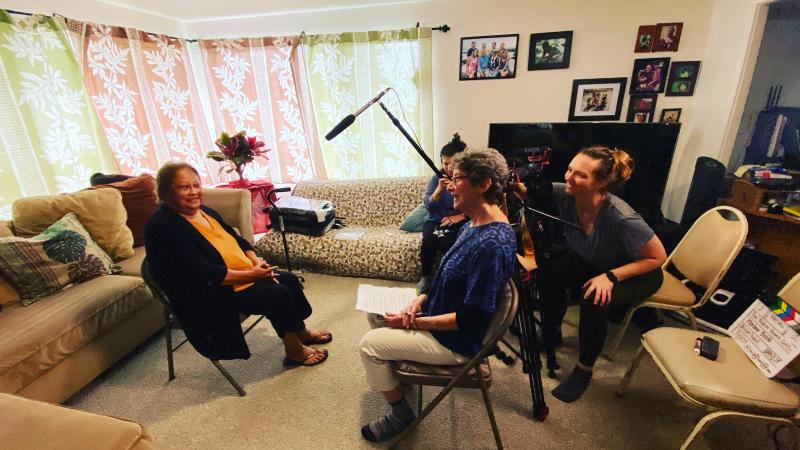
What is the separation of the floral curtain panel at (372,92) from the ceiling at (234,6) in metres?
0.25

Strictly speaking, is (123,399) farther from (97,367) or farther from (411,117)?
(411,117)

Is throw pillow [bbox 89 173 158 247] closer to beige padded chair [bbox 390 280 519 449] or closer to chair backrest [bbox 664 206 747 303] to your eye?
beige padded chair [bbox 390 280 519 449]

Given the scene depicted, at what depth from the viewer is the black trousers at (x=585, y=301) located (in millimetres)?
1487

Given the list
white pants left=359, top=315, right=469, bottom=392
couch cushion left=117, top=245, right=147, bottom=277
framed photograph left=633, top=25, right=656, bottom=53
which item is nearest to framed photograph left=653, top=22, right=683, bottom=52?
framed photograph left=633, top=25, right=656, bottom=53

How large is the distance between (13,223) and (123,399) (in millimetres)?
1270

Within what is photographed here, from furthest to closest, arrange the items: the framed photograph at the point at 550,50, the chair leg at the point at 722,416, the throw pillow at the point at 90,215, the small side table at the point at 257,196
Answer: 1. the small side table at the point at 257,196
2. the framed photograph at the point at 550,50
3. the throw pillow at the point at 90,215
4. the chair leg at the point at 722,416

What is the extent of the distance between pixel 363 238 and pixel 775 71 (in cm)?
391

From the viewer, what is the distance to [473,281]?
104 centimetres

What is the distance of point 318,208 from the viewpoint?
109 inches

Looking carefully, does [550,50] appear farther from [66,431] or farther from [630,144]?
[66,431]

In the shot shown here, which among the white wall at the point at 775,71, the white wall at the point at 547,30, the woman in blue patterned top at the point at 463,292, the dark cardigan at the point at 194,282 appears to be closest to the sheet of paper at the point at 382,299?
the woman in blue patterned top at the point at 463,292

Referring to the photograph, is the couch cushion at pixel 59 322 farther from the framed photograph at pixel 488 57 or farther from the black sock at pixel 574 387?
the framed photograph at pixel 488 57

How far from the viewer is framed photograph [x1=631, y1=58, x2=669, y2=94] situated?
2.53m

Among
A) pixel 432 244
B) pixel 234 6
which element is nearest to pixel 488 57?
pixel 432 244
